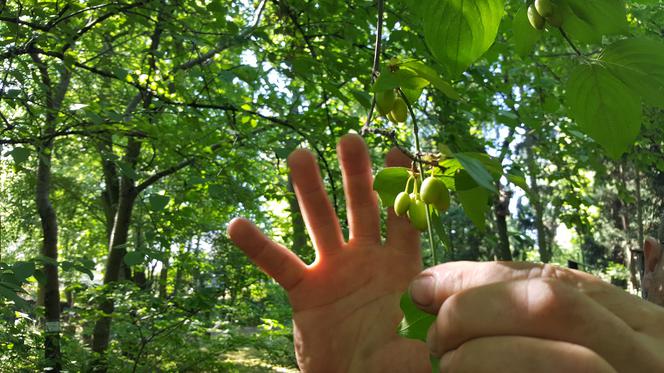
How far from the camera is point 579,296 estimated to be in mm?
613

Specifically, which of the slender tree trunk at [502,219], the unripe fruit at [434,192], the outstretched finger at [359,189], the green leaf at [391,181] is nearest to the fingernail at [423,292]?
the unripe fruit at [434,192]

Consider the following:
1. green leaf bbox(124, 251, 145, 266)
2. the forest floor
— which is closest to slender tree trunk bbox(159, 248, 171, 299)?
green leaf bbox(124, 251, 145, 266)

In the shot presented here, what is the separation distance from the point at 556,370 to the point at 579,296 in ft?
0.32

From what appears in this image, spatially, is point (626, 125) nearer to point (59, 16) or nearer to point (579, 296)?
point (579, 296)

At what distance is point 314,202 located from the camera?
1524 mm

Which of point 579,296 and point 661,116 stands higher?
point 661,116

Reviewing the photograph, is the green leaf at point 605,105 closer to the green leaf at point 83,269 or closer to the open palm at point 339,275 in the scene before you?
the open palm at point 339,275

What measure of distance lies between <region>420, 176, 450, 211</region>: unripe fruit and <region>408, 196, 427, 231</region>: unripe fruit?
0.26ft

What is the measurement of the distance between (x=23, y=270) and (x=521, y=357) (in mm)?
2829

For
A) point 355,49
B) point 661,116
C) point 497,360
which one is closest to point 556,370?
point 497,360

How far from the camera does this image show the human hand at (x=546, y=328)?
585 mm

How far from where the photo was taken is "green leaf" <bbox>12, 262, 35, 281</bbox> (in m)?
2.67

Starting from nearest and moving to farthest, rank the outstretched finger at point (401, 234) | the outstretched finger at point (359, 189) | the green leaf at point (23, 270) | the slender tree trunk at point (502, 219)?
1. the outstretched finger at point (359, 189)
2. the outstretched finger at point (401, 234)
3. the green leaf at point (23, 270)
4. the slender tree trunk at point (502, 219)

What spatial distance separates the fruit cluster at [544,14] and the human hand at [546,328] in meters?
0.40
